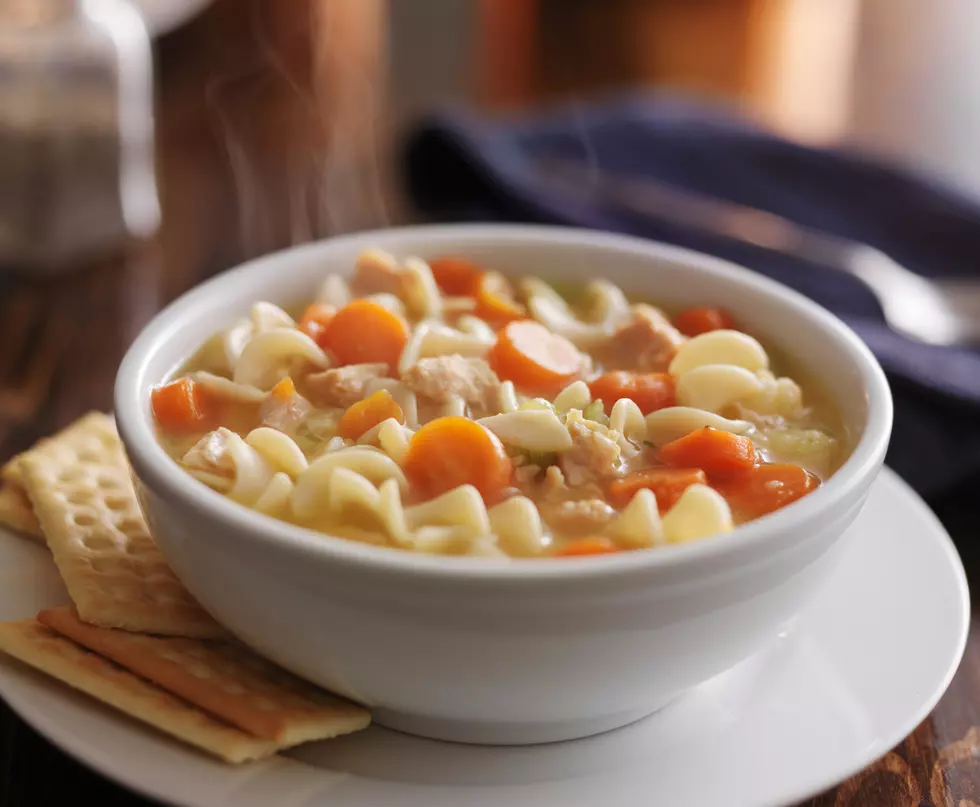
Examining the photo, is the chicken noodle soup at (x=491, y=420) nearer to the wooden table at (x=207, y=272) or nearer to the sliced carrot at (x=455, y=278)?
the sliced carrot at (x=455, y=278)

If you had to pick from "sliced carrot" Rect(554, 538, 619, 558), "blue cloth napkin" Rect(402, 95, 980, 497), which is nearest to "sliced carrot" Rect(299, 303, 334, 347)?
"sliced carrot" Rect(554, 538, 619, 558)

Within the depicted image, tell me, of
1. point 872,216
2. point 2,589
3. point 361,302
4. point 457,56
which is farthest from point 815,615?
point 457,56

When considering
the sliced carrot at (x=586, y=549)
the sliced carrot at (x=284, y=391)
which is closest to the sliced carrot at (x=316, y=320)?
the sliced carrot at (x=284, y=391)

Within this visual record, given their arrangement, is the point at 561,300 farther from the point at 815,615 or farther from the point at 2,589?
the point at 2,589

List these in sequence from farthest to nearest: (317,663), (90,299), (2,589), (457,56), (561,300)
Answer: (457,56) < (90,299) < (561,300) < (2,589) < (317,663)

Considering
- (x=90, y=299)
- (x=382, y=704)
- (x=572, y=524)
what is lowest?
(x=90, y=299)
